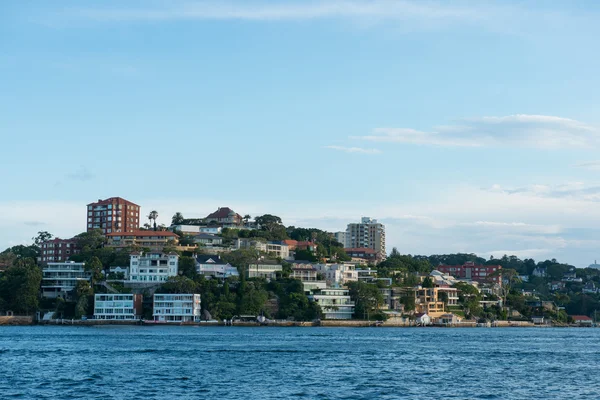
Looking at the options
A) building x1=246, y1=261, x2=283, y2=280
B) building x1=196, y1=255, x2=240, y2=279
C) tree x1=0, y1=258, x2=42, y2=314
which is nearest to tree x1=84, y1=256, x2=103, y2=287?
tree x1=0, y1=258, x2=42, y2=314

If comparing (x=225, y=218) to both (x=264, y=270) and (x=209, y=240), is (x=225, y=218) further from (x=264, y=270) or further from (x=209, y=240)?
(x=264, y=270)

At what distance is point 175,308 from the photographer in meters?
130

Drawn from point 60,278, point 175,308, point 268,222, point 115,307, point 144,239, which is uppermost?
point 268,222

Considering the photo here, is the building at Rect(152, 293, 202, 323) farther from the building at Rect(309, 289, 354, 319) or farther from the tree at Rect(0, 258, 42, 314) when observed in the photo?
the building at Rect(309, 289, 354, 319)

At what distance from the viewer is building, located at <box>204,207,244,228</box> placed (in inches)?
7362

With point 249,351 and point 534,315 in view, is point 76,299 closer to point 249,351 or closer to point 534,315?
point 249,351

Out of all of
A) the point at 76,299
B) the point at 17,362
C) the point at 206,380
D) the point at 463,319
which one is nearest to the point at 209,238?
the point at 76,299

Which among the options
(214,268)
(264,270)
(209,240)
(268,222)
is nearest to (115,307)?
(214,268)

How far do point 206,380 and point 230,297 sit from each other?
277 feet

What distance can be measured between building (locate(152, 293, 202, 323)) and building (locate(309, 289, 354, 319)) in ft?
65.5

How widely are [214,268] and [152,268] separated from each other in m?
10.2

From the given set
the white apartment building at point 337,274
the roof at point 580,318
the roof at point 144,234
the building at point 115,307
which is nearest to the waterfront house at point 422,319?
the white apartment building at point 337,274

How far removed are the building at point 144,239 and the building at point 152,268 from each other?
47.1 feet

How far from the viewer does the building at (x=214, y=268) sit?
14062 centimetres
